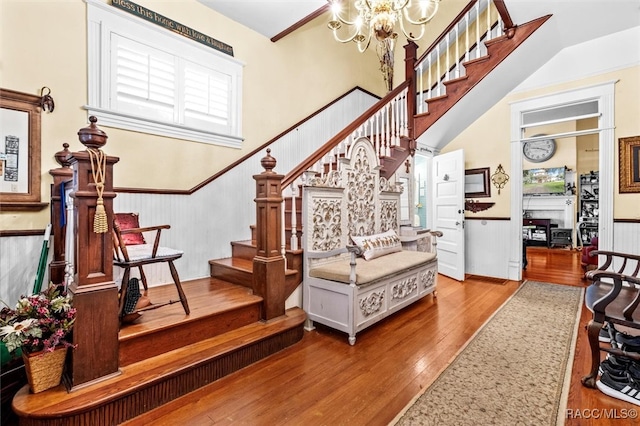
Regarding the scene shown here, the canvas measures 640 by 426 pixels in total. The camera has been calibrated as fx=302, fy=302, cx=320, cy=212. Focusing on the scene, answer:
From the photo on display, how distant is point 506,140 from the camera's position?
4.84 m

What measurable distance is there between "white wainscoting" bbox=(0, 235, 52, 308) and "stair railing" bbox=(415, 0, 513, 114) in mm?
4659

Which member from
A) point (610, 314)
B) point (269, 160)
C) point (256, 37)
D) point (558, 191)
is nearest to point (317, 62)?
point (256, 37)

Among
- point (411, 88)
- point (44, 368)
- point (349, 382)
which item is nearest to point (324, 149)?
point (349, 382)

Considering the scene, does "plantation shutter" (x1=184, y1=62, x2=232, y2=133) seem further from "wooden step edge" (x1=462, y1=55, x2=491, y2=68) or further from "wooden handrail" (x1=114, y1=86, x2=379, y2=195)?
"wooden step edge" (x1=462, y1=55, x2=491, y2=68)

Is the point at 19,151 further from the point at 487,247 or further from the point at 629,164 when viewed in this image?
the point at 629,164

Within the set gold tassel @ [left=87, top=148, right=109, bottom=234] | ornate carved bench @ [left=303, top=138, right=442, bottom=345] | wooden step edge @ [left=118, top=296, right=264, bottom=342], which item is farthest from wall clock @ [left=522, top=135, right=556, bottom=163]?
gold tassel @ [left=87, top=148, right=109, bottom=234]

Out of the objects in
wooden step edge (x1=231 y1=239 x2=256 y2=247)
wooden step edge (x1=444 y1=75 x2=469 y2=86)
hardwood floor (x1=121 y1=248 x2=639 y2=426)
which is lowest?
hardwood floor (x1=121 y1=248 x2=639 y2=426)

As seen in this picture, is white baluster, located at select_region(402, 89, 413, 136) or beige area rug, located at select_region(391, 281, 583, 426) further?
white baluster, located at select_region(402, 89, 413, 136)

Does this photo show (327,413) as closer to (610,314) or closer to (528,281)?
(610,314)

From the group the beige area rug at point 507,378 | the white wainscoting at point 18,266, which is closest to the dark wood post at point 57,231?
the white wainscoting at point 18,266

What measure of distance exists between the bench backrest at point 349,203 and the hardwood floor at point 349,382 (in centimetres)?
95

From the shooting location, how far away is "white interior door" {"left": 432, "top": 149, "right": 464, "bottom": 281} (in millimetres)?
4664

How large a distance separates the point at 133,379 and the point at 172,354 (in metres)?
0.29

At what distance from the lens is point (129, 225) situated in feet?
8.70
